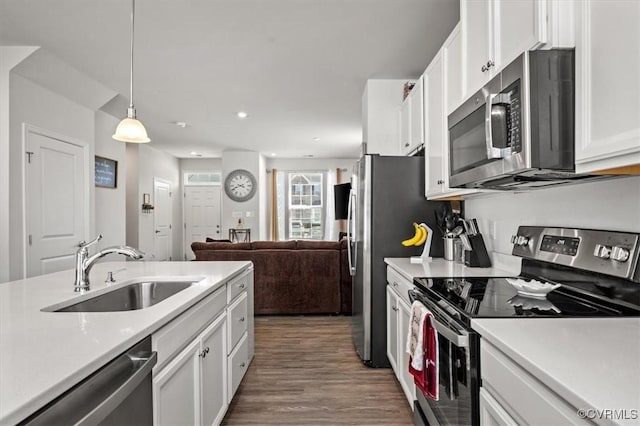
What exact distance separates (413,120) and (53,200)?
375cm

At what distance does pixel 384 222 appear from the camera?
2885 mm

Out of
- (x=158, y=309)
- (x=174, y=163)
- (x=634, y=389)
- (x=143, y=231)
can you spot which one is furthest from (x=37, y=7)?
(x=174, y=163)

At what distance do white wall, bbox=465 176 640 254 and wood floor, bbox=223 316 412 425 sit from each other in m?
1.24

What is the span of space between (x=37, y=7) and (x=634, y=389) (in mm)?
3560

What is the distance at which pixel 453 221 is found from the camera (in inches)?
105

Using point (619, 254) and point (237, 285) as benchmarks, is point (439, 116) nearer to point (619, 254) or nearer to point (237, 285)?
point (619, 254)

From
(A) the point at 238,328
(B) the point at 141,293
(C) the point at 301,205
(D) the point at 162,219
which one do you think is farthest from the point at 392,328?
(D) the point at 162,219

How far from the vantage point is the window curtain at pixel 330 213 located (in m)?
8.54

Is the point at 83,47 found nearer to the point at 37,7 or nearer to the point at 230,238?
the point at 37,7

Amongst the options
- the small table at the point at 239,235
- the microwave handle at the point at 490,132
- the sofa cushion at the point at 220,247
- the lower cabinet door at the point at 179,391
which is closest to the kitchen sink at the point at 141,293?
the lower cabinet door at the point at 179,391

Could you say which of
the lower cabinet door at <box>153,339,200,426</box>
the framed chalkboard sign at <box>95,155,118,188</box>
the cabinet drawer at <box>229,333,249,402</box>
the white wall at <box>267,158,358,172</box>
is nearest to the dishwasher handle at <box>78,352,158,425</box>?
the lower cabinet door at <box>153,339,200,426</box>

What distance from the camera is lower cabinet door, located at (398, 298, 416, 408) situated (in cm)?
212

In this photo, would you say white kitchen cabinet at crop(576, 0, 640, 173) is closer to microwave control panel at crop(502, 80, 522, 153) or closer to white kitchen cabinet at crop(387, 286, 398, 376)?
microwave control panel at crop(502, 80, 522, 153)

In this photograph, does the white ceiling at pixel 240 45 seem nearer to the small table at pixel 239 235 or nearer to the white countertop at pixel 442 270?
the white countertop at pixel 442 270
